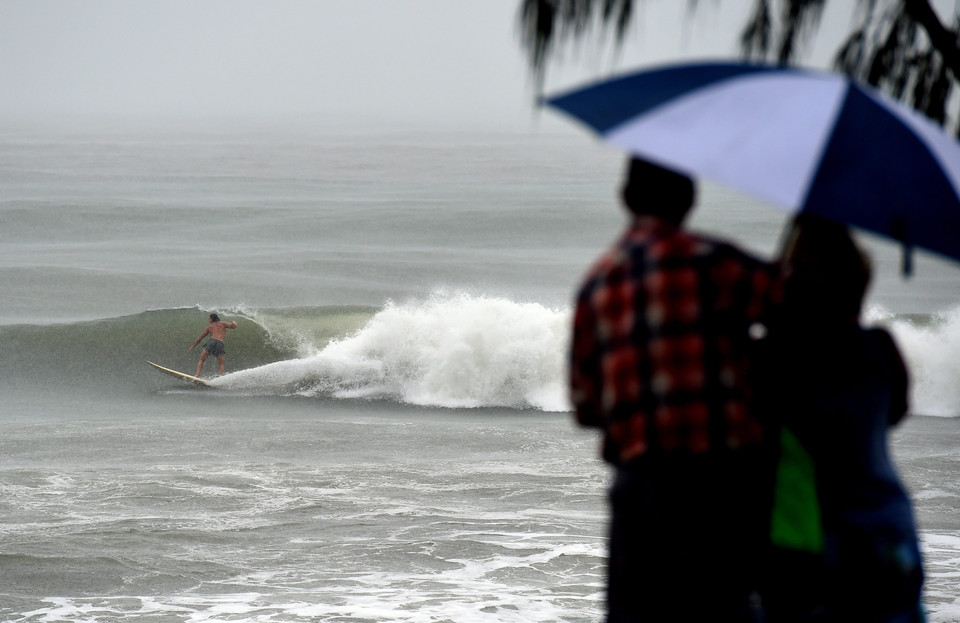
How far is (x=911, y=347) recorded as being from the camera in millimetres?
20734

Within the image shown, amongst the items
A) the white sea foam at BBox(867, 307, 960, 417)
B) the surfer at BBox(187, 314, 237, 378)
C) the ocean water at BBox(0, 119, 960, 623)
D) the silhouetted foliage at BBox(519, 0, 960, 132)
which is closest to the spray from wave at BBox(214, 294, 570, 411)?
the ocean water at BBox(0, 119, 960, 623)

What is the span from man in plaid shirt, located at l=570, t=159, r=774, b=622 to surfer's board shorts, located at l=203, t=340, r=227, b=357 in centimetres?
2012

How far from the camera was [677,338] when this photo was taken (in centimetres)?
197

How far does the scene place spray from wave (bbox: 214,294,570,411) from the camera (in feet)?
62.0

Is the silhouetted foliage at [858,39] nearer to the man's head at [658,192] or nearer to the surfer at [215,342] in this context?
the man's head at [658,192]

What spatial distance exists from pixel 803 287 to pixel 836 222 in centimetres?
14

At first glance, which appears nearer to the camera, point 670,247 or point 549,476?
point 670,247

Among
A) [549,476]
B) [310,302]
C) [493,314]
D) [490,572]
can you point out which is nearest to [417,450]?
[549,476]


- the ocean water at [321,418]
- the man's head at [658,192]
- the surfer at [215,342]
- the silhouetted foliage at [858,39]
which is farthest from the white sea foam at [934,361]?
the man's head at [658,192]

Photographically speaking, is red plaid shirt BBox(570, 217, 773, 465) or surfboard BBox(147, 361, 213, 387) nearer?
red plaid shirt BBox(570, 217, 773, 465)

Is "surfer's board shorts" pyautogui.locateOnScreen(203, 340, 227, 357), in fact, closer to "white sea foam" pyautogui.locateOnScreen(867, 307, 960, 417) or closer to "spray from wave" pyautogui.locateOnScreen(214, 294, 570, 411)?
"spray from wave" pyautogui.locateOnScreen(214, 294, 570, 411)

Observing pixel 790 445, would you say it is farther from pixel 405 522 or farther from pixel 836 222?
pixel 405 522

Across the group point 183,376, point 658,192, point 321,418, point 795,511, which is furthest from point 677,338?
point 183,376

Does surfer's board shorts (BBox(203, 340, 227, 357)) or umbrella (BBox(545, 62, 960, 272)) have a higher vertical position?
umbrella (BBox(545, 62, 960, 272))
